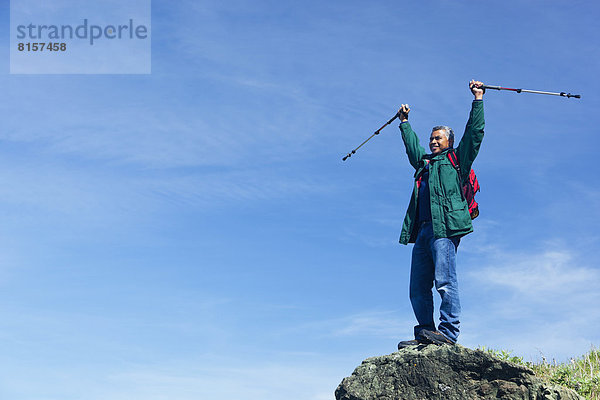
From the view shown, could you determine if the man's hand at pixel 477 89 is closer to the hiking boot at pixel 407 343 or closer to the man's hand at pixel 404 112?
the man's hand at pixel 404 112

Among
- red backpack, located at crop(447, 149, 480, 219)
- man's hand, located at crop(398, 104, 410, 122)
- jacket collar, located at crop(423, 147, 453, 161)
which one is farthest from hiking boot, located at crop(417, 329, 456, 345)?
man's hand, located at crop(398, 104, 410, 122)

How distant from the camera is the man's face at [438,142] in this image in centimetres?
993

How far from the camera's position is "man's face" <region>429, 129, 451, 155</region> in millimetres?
9930

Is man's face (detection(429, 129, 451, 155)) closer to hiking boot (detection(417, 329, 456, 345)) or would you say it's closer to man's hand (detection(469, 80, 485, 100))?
man's hand (detection(469, 80, 485, 100))

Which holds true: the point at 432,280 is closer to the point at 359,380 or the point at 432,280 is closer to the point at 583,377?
the point at 359,380

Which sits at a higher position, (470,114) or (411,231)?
(470,114)

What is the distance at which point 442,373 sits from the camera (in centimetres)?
877

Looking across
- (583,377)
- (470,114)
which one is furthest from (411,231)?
(583,377)

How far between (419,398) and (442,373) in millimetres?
495

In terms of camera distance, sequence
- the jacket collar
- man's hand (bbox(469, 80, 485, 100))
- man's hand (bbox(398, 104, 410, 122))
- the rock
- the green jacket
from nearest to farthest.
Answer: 1. the rock
2. the green jacket
3. man's hand (bbox(469, 80, 485, 100))
4. the jacket collar
5. man's hand (bbox(398, 104, 410, 122))

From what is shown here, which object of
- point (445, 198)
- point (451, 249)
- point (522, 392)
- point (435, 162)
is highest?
point (435, 162)

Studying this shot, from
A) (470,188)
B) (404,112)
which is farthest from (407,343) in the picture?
(404,112)

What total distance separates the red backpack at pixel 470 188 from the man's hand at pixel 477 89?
3.22 ft

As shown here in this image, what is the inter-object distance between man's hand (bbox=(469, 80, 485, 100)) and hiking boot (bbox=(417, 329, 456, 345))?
3678mm
